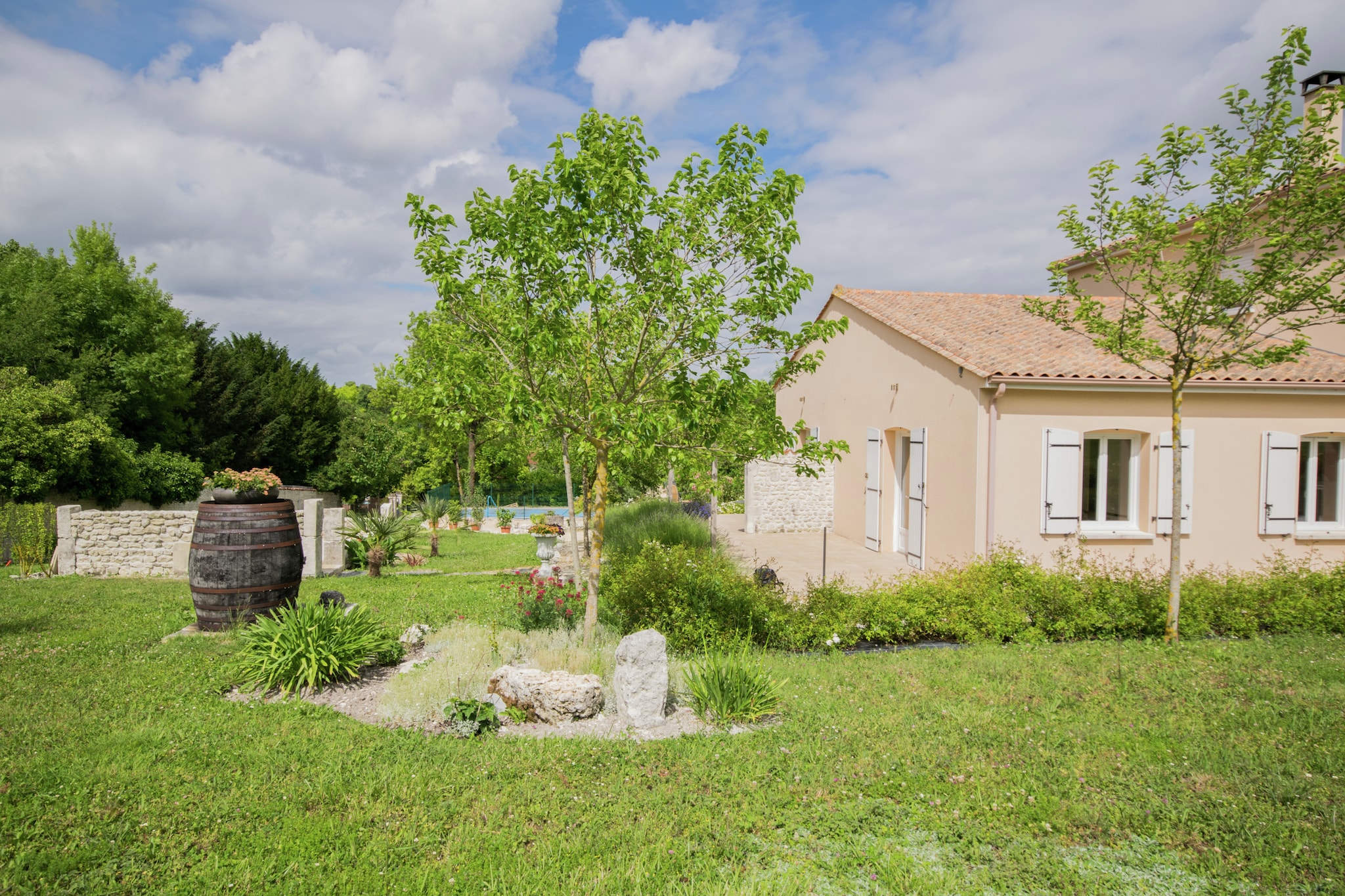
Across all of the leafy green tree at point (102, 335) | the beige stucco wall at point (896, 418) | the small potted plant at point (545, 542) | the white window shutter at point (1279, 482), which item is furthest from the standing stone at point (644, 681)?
the leafy green tree at point (102, 335)

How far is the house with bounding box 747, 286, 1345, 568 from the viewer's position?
9.71 meters

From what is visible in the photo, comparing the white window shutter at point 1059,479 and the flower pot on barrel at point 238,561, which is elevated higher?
the white window shutter at point 1059,479

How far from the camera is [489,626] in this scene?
273 inches

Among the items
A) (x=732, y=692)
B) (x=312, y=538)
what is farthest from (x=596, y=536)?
(x=312, y=538)

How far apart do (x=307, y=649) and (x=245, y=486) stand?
293cm

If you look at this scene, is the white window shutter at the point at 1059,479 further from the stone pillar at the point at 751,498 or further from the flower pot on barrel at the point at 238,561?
the flower pot on barrel at the point at 238,561

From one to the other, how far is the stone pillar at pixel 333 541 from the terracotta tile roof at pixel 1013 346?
10530 mm

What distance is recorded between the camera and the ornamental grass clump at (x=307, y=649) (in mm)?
5359

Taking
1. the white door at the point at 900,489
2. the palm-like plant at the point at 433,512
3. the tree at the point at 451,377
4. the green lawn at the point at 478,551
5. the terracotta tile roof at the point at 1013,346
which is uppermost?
the terracotta tile roof at the point at 1013,346

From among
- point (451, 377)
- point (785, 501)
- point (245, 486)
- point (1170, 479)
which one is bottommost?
point (785, 501)

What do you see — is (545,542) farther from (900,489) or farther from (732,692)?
(732,692)

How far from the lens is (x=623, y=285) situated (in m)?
6.02

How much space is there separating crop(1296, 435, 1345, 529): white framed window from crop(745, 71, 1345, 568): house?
0.06ft

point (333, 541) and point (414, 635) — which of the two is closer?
point (414, 635)
